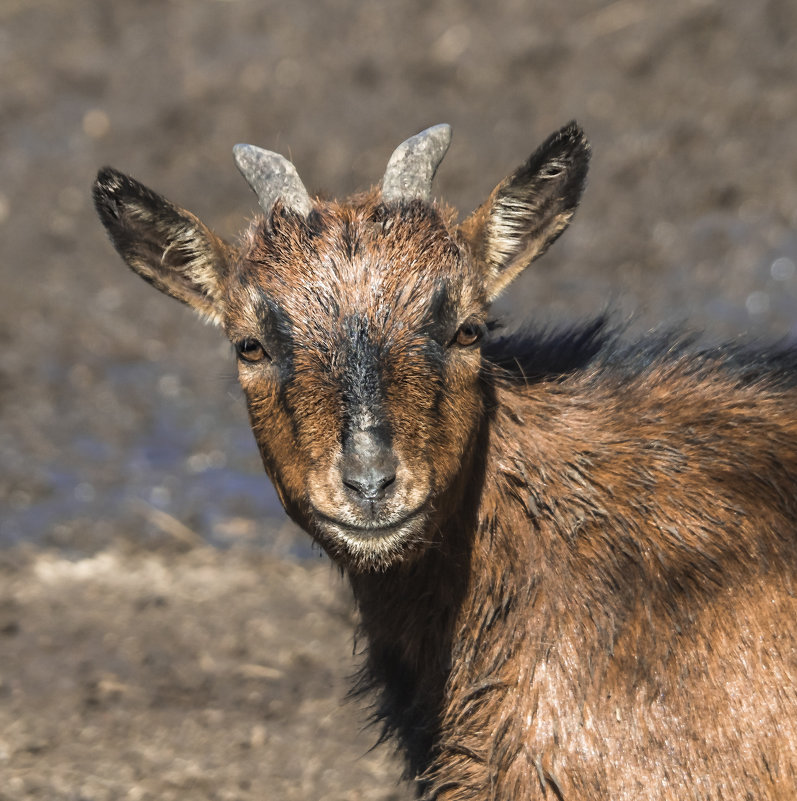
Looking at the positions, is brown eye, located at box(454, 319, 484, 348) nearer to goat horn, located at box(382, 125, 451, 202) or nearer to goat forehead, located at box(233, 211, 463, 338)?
goat forehead, located at box(233, 211, 463, 338)

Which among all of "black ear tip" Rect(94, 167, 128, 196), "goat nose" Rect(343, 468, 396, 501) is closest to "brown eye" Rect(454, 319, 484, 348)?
"goat nose" Rect(343, 468, 396, 501)

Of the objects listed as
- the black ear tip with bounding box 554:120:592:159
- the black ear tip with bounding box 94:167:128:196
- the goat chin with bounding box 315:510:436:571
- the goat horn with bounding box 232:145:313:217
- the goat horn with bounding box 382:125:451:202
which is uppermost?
the black ear tip with bounding box 554:120:592:159

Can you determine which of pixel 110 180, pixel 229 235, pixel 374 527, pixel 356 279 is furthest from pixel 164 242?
pixel 229 235

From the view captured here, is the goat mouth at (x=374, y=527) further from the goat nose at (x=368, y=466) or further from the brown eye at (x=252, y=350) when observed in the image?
the brown eye at (x=252, y=350)

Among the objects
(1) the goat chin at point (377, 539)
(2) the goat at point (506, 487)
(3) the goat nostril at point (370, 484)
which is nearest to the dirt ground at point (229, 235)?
(2) the goat at point (506, 487)

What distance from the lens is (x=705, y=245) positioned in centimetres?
1202

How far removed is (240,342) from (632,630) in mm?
1889

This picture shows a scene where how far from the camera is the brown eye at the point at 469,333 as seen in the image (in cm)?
459

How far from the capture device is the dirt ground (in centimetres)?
707

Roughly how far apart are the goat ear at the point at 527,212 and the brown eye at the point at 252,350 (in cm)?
96

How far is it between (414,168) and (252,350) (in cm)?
106

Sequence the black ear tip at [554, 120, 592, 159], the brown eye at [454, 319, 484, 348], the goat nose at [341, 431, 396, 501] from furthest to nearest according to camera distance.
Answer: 1. the black ear tip at [554, 120, 592, 159]
2. the brown eye at [454, 319, 484, 348]
3. the goat nose at [341, 431, 396, 501]

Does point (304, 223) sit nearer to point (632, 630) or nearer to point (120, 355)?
point (632, 630)

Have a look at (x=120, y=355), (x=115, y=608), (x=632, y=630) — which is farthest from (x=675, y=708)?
(x=120, y=355)
